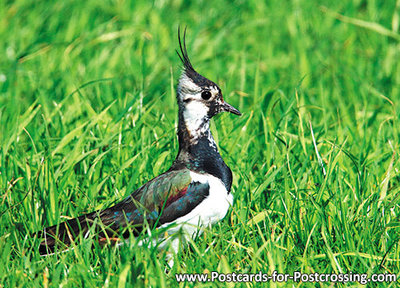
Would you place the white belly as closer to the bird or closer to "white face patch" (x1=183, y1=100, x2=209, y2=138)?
the bird

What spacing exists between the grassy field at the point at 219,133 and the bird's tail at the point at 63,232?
10 centimetres

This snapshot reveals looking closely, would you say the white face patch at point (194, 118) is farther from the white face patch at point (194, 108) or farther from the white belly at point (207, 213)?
the white belly at point (207, 213)

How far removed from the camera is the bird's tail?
361cm

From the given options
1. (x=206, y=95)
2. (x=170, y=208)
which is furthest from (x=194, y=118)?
(x=170, y=208)

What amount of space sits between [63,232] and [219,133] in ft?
6.03

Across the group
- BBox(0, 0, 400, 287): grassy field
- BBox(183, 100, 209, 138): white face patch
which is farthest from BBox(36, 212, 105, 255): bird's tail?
BBox(183, 100, 209, 138): white face patch


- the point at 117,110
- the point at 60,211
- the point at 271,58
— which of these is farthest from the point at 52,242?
the point at 271,58

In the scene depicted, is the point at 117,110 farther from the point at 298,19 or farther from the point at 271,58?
the point at 298,19

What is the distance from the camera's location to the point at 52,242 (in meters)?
3.66

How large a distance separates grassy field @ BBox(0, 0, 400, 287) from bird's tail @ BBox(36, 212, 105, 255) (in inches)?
4.0

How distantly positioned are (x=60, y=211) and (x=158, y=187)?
779mm

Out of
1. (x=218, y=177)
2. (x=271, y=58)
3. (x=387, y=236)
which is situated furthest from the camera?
(x=271, y=58)

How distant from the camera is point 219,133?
511 centimetres

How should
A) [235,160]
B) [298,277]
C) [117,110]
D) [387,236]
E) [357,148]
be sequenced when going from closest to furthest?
1. [298,277]
2. [387,236]
3. [235,160]
4. [357,148]
5. [117,110]
